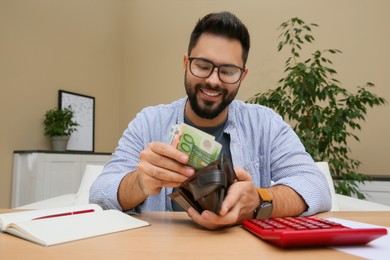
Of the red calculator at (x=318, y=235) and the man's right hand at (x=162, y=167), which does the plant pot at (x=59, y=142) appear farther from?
the red calculator at (x=318, y=235)

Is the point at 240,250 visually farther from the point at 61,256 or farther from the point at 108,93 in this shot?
the point at 108,93

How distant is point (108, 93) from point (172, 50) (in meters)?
1.00

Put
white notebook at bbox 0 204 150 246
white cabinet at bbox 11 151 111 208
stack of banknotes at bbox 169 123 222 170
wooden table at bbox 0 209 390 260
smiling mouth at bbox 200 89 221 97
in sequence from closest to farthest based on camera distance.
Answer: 1. wooden table at bbox 0 209 390 260
2. white notebook at bbox 0 204 150 246
3. stack of banknotes at bbox 169 123 222 170
4. smiling mouth at bbox 200 89 221 97
5. white cabinet at bbox 11 151 111 208

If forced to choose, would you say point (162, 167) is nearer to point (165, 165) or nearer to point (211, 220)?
point (165, 165)

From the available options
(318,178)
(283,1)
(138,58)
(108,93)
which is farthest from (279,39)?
(318,178)

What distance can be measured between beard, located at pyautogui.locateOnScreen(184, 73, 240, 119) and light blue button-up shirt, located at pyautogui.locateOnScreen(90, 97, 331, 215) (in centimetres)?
8

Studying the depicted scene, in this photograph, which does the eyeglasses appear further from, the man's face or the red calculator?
the red calculator

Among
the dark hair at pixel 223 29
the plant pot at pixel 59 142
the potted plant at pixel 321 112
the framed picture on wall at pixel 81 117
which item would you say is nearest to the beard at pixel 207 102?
the dark hair at pixel 223 29

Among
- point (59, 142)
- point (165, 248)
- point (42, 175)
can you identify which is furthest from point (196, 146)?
point (59, 142)

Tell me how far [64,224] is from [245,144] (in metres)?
0.86

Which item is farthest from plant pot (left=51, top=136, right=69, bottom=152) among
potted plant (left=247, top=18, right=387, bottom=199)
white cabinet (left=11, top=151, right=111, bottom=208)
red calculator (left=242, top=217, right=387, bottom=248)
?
red calculator (left=242, top=217, right=387, bottom=248)

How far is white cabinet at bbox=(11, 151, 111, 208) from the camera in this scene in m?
3.32

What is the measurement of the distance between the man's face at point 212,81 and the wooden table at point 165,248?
721mm

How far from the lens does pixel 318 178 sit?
3.67 ft
